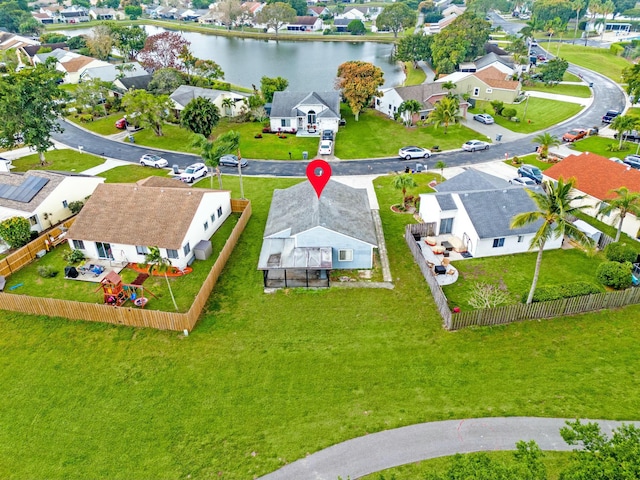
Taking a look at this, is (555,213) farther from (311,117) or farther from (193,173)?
(311,117)

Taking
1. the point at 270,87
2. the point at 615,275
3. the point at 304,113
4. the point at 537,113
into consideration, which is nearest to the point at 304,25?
the point at 270,87

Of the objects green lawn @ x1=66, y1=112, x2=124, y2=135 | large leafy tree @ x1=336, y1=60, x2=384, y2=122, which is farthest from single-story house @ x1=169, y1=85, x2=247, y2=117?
large leafy tree @ x1=336, y1=60, x2=384, y2=122

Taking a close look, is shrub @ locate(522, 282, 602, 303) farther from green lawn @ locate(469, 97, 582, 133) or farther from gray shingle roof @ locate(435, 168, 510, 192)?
green lawn @ locate(469, 97, 582, 133)

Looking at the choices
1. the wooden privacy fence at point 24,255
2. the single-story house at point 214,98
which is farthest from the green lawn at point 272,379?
the single-story house at point 214,98

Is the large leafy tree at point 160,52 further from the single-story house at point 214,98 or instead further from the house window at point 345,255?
the house window at point 345,255

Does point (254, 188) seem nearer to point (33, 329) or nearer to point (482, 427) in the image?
point (33, 329)

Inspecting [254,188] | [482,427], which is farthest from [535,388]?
[254,188]
